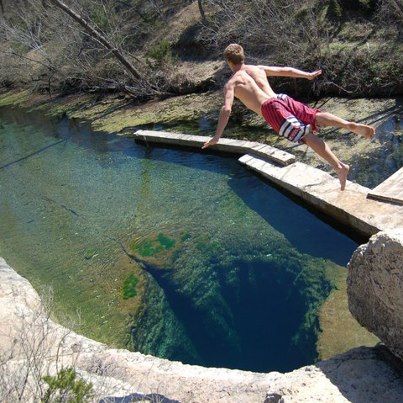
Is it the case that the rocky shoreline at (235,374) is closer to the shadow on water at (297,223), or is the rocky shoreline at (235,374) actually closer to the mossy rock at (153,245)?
the shadow on water at (297,223)

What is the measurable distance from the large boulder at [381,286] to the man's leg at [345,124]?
2.02 meters

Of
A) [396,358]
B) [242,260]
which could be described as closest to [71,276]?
[242,260]

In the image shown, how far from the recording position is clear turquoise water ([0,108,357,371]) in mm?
5109

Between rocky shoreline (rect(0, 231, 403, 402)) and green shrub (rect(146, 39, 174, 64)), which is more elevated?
rocky shoreline (rect(0, 231, 403, 402))

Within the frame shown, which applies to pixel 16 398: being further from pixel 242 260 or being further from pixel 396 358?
pixel 242 260

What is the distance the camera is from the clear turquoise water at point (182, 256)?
201 inches

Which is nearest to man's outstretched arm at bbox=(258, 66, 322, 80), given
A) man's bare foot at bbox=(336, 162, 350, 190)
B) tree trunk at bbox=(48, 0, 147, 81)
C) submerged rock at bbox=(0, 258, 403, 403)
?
man's bare foot at bbox=(336, 162, 350, 190)

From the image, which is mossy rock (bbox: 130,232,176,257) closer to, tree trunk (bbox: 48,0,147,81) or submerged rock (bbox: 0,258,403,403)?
submerged rock (bbox: 0,258,403,403)

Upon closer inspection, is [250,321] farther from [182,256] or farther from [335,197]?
[335,197]

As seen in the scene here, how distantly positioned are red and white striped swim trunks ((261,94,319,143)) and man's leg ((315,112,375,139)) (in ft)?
0.27

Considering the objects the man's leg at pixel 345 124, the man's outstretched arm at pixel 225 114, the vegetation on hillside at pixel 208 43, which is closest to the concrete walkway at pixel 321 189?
the man's leg at pixel 345 124

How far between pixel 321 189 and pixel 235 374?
11.1 ft

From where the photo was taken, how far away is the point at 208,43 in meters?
14.9

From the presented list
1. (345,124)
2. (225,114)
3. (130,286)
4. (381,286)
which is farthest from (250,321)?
(345,124)
